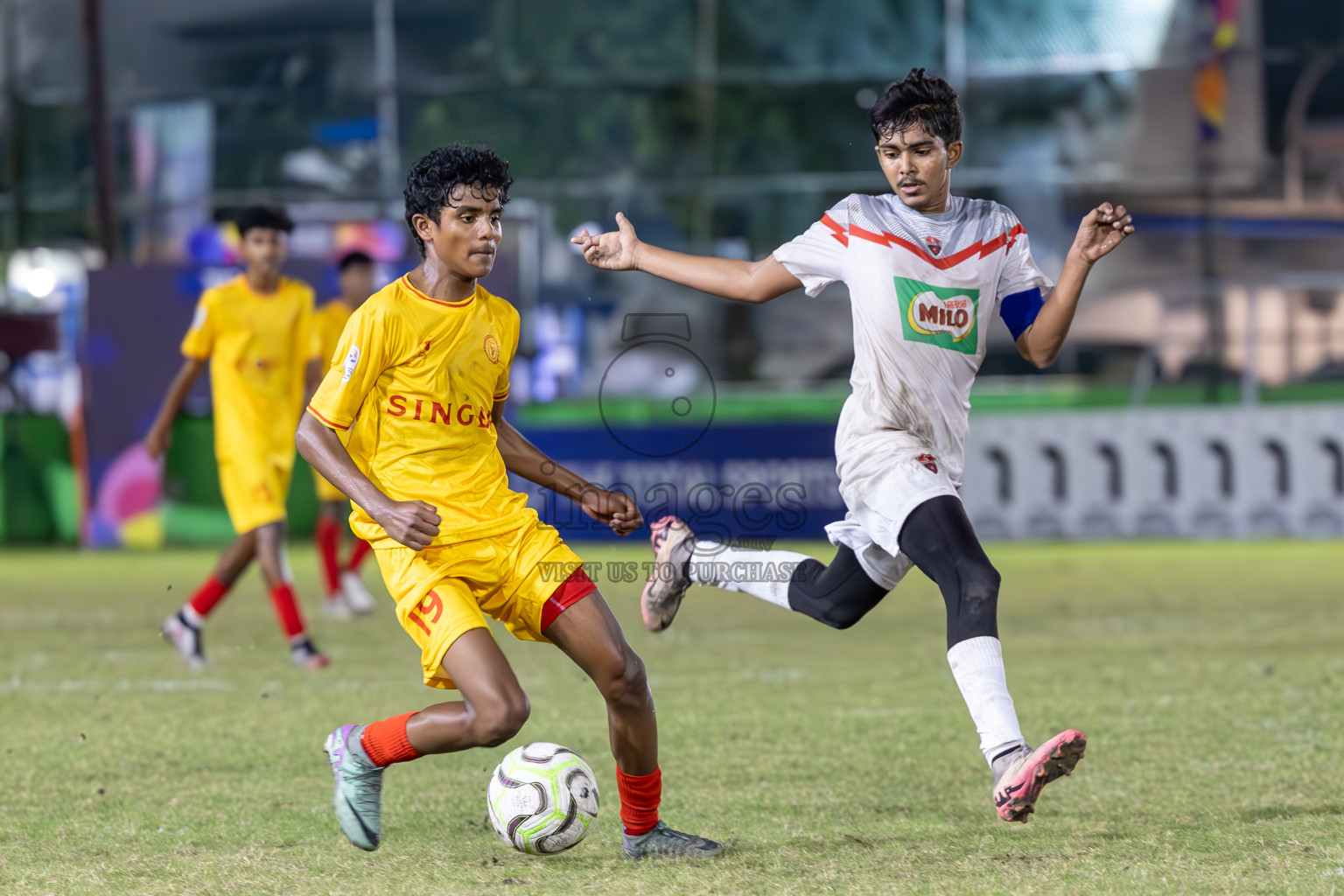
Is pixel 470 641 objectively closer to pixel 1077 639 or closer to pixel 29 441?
pixel 1077 639

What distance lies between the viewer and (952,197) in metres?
4.90

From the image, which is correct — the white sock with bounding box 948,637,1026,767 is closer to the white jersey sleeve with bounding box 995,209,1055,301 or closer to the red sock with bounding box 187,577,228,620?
the white jersey sleeve with bounding box 995,209,1055,301

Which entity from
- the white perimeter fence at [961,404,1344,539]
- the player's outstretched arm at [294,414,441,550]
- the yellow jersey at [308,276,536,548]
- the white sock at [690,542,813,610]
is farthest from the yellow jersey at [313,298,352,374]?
the white perimeter fence at [961,404,1344,539]

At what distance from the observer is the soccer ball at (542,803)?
443 cm

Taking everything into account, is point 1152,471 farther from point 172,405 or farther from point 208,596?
point 172,405

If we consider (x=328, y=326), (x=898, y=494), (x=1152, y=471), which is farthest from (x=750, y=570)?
(x=1152, y=471)

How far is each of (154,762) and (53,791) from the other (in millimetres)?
521

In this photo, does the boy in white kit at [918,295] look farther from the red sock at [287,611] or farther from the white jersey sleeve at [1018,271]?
the red sock at [287,611]

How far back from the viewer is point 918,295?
4.67 meters

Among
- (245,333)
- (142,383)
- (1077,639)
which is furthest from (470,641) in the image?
(142,383)

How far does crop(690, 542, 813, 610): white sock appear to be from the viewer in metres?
5.59

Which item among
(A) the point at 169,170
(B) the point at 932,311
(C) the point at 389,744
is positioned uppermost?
(A) the point at 169,170

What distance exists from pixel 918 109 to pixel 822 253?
0.50 m

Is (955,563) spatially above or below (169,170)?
below
